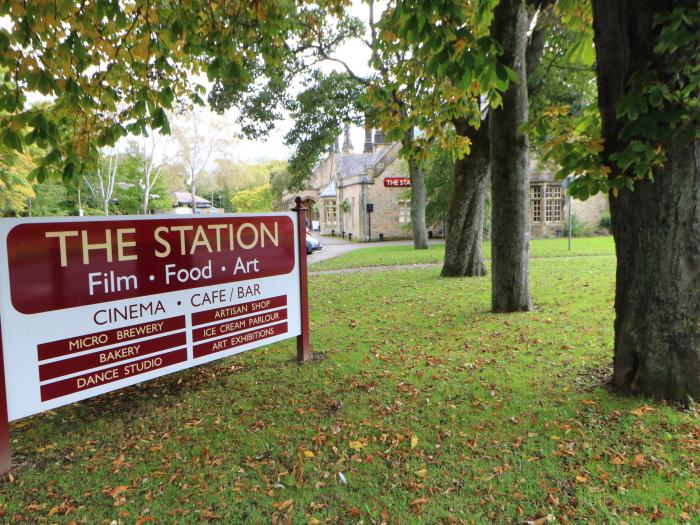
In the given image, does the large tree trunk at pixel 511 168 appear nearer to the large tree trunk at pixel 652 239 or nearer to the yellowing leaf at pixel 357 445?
the large tree trunk at pixel 652 239

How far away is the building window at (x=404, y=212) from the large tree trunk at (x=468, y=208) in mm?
24948

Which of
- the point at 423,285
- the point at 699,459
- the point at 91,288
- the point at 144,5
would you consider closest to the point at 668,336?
the point at 699,459

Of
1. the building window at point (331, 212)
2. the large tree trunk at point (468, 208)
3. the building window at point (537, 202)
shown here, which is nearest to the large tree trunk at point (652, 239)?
the large tree trunk at point (468, 208)

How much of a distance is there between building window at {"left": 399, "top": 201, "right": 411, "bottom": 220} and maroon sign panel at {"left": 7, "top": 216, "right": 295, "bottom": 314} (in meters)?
32.8

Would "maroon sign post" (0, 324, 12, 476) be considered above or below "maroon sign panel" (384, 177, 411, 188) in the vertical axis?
below

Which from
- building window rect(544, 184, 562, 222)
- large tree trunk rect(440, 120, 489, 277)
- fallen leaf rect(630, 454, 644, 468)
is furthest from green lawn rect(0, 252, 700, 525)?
building window rect(544, 184, 562, 222)

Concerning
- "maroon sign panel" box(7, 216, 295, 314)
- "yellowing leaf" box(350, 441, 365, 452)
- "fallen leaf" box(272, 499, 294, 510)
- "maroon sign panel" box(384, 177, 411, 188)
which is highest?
"maroon sign panel" box(384, 177, 411, 188)

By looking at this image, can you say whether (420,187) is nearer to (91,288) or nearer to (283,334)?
(283,334)

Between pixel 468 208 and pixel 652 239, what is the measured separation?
858 cm

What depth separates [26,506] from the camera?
10.2 ft

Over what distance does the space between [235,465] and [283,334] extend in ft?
7.47

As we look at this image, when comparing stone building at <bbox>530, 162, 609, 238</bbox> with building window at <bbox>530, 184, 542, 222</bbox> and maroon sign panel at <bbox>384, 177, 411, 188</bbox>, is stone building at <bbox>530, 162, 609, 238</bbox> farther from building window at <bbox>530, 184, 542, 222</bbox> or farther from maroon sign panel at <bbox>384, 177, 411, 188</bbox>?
maroon sign panel at <bbox>384, 177, 411, 188</bbox>

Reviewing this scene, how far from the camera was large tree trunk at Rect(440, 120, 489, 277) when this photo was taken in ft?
39.3

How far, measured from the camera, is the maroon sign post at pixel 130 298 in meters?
3.48
